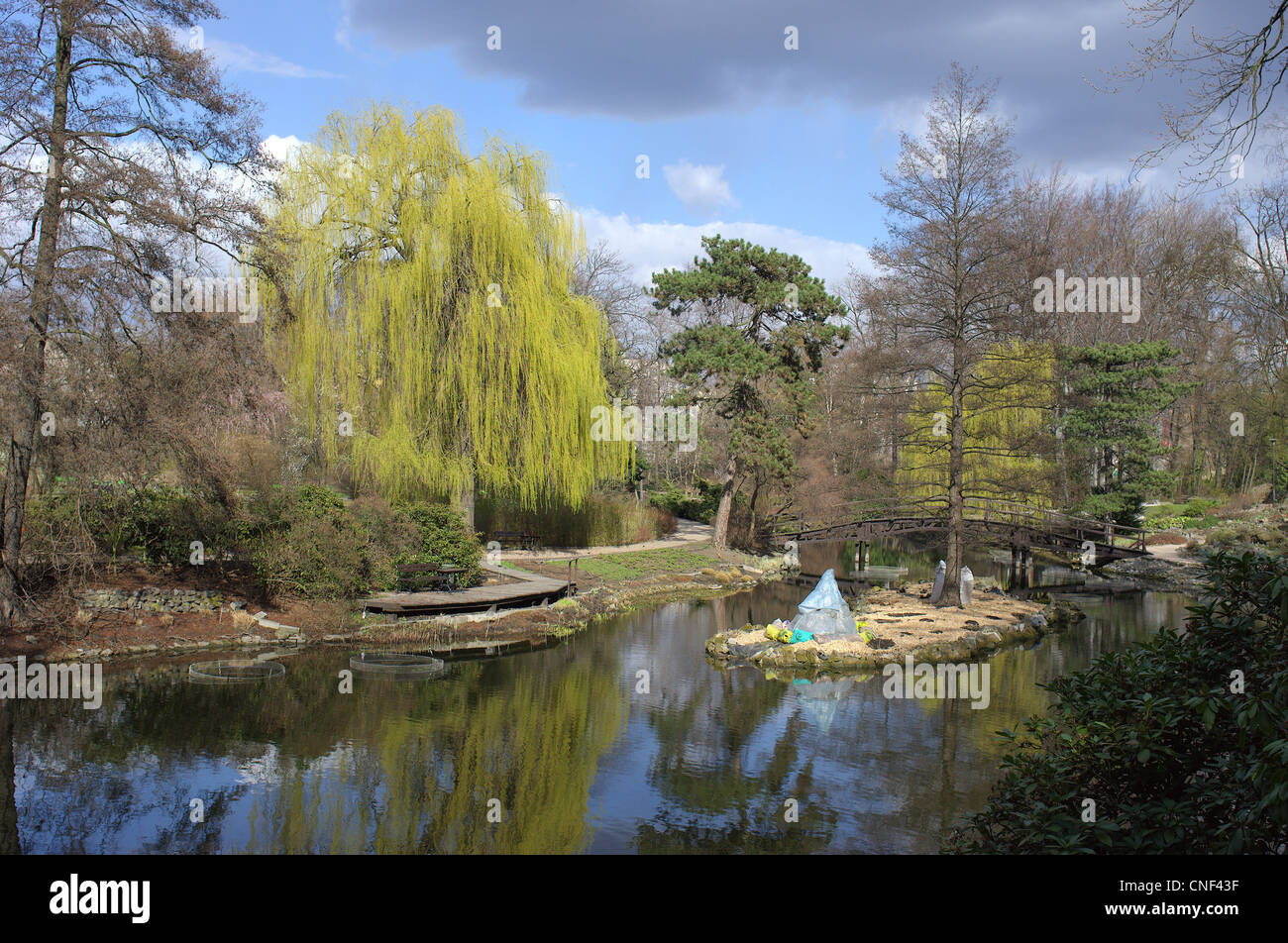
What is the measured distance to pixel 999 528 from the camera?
27.1 meters

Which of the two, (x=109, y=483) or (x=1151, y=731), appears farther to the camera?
(x=109, y=483)

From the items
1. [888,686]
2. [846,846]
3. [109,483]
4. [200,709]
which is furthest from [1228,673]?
[109,483]

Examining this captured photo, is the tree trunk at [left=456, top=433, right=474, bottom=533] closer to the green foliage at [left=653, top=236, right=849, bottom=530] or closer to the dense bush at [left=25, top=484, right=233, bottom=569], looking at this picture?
the dense bush at [left=25, top=484, right=233, bottom=569]

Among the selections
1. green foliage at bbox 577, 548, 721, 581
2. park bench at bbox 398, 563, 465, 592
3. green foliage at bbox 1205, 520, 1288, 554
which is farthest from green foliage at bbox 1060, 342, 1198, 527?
park bench at bbox 398, 563, 465, 592

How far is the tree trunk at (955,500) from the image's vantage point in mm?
20141

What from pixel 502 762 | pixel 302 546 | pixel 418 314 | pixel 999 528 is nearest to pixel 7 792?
pixel 502 762

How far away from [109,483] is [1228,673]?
1517 cm

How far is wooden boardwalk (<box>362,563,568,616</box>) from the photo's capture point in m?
17.0

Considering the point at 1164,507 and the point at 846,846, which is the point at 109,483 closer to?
the point at 846,846

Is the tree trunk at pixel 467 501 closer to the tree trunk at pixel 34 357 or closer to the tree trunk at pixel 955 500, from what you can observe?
the tree trunk at pixel 34 357

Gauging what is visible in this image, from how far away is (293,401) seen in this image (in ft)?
66.3

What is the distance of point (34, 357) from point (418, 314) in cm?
917

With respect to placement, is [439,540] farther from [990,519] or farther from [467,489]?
[990,519]

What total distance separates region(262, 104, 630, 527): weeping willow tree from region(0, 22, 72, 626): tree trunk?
6.39 metres
